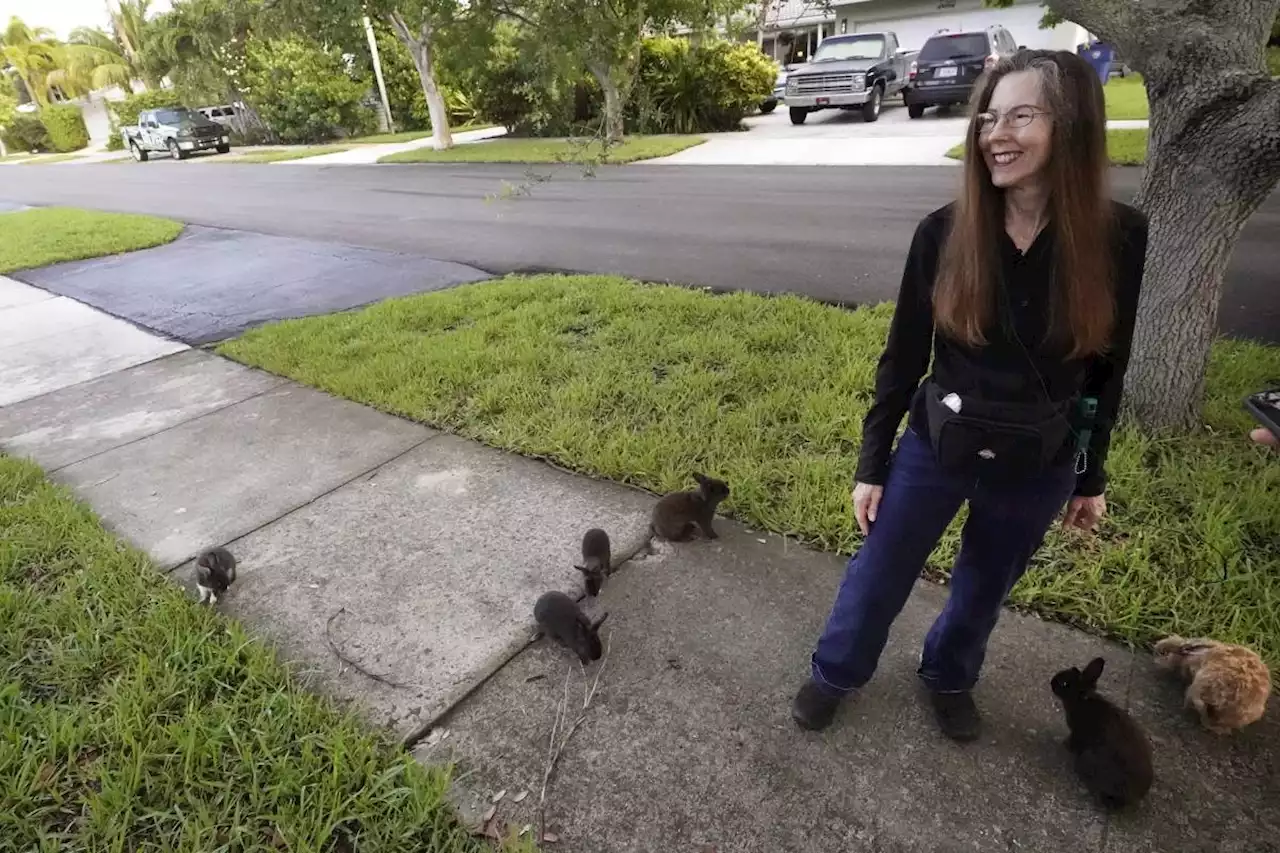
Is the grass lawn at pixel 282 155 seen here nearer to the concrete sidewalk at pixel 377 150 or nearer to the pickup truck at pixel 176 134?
the concrete sidewalk at pixel 377 150

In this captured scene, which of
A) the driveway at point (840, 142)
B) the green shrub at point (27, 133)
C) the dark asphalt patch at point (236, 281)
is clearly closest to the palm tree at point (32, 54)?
the green shrub at point (27, 133)

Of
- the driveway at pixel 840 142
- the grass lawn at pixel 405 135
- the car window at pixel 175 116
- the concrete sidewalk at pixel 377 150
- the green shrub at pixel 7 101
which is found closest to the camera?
the driveway at pixel 840 142

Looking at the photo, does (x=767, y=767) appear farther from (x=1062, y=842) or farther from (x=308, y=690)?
(x=308, y=690)

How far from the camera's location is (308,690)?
2609 mm

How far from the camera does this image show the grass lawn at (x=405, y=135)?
92.6ft

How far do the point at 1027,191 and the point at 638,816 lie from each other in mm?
1859

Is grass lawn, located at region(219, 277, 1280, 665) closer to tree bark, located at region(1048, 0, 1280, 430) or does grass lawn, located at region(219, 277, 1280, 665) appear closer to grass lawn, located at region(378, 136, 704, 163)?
tree bark, located at region(1048, 0, 1280, 430)

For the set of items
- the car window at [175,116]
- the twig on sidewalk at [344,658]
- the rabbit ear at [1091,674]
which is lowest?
the twig on sidewalk at [344,658]

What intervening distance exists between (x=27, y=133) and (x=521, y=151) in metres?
43.9

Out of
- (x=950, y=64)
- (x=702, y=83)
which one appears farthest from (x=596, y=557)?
(x=702, y=83)

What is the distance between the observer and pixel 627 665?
2.66 m

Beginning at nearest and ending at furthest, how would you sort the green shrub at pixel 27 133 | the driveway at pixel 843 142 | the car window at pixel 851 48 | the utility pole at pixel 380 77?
the driveway at pixel 843 142
the car window at pixel 851 48
the utility pole at pixel 380 77
the green shrub at pixel 27 133

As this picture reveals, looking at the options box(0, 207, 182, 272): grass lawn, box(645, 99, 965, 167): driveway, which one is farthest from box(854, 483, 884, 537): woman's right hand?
box(645, 99, 965, 167): driveway

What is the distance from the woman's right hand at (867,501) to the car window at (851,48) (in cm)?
2135
